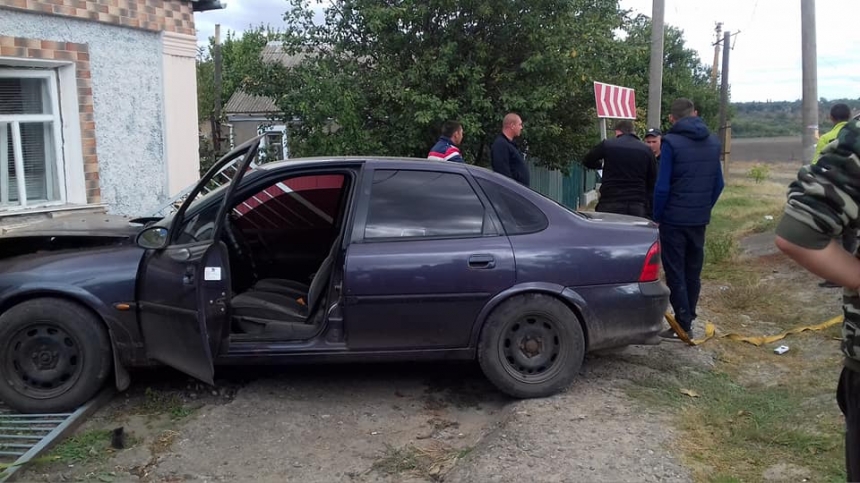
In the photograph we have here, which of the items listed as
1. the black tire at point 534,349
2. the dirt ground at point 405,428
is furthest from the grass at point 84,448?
the black tire at point 534,349

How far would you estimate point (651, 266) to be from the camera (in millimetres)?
4945

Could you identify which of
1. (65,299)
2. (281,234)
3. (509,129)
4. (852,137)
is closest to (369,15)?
(509,129)

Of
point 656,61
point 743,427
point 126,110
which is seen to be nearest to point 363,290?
point 743,427

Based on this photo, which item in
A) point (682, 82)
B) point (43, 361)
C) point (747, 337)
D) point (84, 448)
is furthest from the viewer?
point (682, 82)

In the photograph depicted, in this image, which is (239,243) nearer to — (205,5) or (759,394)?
(759,394)

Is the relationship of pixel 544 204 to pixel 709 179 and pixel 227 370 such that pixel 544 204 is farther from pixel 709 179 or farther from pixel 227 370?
pixel 227 370

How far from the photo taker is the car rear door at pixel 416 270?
466cm

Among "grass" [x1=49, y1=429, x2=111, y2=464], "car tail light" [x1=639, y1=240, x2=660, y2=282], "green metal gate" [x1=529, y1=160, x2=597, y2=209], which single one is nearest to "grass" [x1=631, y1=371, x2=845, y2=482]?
"car tail light" [x1=639, y1=240, x2=660, y2=282]

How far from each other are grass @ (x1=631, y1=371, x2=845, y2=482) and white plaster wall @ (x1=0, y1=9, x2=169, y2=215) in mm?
5831

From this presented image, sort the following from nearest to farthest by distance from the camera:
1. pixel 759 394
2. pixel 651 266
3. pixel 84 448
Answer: pixel 84 448, pixel 651 266, pixel 759 394

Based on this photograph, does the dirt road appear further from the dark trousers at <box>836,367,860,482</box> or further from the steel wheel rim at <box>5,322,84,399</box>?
the dark trousers at <box>836,367,860,482</box>

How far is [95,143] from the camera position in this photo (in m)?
7.95

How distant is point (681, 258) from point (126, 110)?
5855 mm

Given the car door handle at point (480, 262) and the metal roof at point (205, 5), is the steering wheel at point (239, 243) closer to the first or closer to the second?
the car door handle at point (480, 262)
